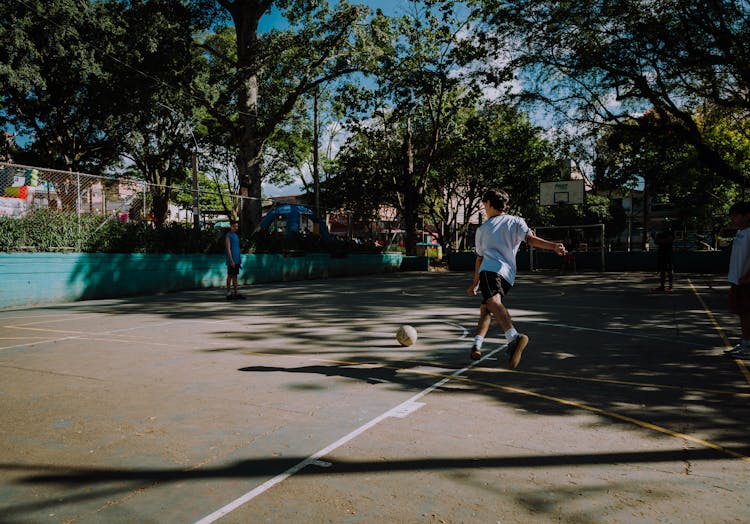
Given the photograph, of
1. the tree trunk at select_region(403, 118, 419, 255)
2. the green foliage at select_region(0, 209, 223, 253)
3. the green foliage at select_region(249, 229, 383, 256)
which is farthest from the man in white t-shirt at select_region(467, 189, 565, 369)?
the tree trunk at select_region(403, 118, 419, 255)

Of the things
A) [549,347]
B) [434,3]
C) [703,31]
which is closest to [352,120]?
[434,3]

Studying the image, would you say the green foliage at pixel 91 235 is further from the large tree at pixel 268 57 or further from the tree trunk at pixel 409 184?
the tree trunk at pixel 409 184

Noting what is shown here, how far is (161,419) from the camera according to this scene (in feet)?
12.6

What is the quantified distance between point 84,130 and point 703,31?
30.9 m

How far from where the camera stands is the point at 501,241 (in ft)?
18.2

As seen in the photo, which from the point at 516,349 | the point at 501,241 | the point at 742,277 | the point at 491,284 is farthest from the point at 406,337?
the point at 742,277

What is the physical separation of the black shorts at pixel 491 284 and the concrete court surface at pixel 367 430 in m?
0.84

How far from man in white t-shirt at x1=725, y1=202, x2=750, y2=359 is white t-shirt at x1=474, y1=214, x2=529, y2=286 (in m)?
2.85

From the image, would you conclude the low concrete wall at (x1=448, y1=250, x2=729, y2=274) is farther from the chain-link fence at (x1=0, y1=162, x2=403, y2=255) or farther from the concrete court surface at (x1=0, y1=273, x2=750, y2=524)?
the concrete court surface at (x1=0, y1=273, x2=750, y2=524)

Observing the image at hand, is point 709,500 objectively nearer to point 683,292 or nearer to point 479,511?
point 479,511

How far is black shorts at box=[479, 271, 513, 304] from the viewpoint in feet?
18.0

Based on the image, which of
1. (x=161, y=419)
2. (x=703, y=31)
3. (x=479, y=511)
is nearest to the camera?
(x=479, y=511)

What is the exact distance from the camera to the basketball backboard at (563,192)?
31.0 meters

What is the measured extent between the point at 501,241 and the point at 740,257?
3.23 m
